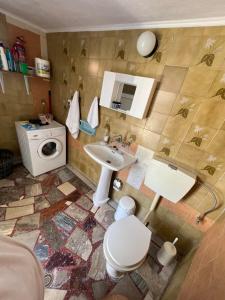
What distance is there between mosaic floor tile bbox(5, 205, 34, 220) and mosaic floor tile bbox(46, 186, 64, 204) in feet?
0.75

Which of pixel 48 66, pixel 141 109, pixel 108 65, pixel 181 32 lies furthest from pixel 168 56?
pixel 48 66

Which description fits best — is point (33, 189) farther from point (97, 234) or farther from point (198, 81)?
point (198, 81)

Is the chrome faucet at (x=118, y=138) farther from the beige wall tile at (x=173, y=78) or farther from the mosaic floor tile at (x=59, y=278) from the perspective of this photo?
the mosaic floor tile at (x=59, y=278)

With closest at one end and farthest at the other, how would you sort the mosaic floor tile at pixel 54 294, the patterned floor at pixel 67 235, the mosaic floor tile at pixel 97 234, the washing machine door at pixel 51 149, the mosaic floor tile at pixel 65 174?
the mosaic floor tile at pixel 54 294 → the patterned floor at pixel 67 235 → the mosaic floor tile at pixel 97 234 → the washing machine door at pixel 51 149 → the mosaic floor tile at pixel 65 174

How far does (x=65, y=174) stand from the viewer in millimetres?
2432

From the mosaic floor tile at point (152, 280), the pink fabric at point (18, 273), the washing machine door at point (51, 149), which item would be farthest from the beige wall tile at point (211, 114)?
the washing machine door at point (51, 149)

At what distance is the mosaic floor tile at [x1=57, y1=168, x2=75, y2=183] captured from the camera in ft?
7.67

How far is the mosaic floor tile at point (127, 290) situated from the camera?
121 centimetres

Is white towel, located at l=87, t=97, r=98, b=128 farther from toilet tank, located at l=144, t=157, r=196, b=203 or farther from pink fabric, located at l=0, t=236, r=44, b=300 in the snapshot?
pink fabric, located at l=0, t=236, r=44, b=300

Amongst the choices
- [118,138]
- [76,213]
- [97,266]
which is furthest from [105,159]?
[97,266]

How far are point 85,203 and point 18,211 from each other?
817mm

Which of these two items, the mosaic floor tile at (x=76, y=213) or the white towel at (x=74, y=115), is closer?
the mosaic floor tile at (x=76, y=213)

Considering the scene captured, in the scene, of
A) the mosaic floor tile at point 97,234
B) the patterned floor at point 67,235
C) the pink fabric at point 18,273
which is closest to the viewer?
the pink fabric at point 18,273

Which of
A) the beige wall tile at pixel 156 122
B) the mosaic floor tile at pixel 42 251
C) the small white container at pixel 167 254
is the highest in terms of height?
the beige wall tile at pixel 156 122
